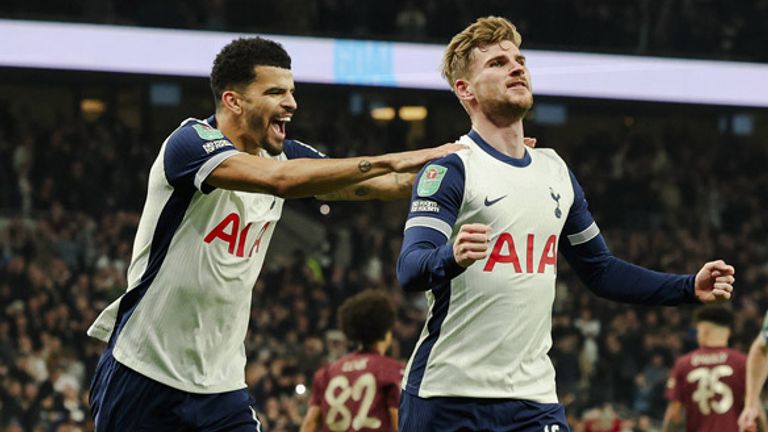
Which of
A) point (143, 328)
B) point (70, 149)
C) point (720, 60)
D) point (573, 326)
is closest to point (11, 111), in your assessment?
point (70, 149)

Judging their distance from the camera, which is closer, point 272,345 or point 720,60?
point 272,345

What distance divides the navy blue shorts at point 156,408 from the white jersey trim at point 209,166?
0.82 m

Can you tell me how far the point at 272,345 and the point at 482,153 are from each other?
1333 centimetres

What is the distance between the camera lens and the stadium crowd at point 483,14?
19.8 meters

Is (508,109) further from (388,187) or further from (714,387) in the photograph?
(714,387)

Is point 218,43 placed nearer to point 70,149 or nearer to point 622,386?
point 70,149

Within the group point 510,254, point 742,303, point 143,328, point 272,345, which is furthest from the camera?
point 742,303

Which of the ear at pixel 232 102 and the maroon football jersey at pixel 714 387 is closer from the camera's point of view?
the ear at pixel 232 102

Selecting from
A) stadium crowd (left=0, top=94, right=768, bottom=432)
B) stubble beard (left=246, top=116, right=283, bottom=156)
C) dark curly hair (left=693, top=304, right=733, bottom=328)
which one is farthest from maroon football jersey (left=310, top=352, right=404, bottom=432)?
stadium crowd (left=0, top=94, right=768, bottom=432)

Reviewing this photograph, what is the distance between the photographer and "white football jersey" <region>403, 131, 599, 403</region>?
4.79m

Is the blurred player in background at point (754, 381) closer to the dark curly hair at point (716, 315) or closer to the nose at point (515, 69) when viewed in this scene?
the dark curly hair at point (716, 315)

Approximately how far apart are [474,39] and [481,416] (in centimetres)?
141

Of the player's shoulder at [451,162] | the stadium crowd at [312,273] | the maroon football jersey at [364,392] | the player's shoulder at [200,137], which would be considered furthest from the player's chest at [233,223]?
the stadium crowd at [312,273]

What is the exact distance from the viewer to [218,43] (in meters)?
20.1
